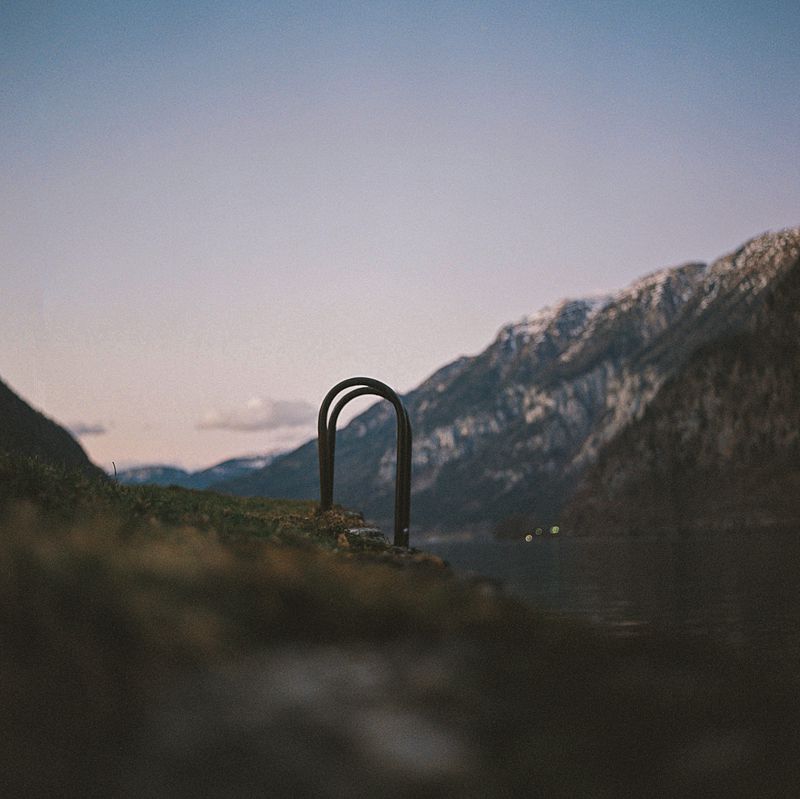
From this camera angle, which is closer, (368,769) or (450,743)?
(368,769)

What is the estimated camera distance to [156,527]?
9906 millimetres

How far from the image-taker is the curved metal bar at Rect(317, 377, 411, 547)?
744 inches

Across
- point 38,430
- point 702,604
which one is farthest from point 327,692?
point 38,430

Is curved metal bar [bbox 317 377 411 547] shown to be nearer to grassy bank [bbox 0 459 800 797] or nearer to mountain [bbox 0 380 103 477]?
grassy bank [bbox 0 459 800 797]

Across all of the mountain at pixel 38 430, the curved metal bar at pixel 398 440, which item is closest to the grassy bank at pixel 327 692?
the curved metal bar at pixel 398 440

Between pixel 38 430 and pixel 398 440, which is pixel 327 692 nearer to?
pixel 398 440

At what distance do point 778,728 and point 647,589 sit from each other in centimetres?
4365

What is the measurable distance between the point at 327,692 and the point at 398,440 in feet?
48.1

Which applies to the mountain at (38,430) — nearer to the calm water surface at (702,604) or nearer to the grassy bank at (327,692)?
the calm water surface at (702,604)

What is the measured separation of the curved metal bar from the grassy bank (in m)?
11.2

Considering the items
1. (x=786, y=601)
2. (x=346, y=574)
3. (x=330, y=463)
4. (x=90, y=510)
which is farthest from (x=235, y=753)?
(x=786, y=601)

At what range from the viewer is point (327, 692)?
17.0 feet

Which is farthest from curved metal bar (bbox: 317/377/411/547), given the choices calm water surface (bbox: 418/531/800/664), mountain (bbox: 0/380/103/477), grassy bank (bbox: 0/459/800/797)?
mountain (bbox: 0/380/103/477)

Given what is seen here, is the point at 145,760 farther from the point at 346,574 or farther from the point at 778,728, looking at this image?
the point at 778,728
